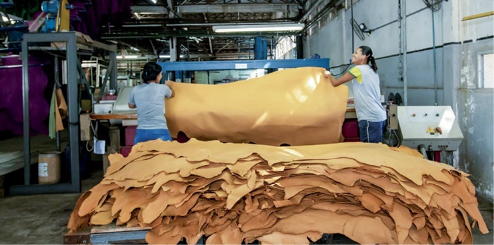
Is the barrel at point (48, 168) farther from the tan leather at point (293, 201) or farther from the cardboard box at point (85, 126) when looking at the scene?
the tan leather at point (293, 201)

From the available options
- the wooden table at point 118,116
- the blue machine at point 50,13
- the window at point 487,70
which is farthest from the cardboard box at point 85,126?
the window at point 487,70

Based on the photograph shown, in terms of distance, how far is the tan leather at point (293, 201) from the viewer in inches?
69.9

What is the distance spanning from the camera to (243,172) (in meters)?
1.81

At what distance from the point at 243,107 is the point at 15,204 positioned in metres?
2.57

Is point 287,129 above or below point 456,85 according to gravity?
below

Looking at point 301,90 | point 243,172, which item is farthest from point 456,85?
point 243,172

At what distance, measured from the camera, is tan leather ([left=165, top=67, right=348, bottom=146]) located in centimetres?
271

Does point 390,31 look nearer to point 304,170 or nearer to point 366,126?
point 366,126

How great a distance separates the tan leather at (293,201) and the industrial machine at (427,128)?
4.20 ft

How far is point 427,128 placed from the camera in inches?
125

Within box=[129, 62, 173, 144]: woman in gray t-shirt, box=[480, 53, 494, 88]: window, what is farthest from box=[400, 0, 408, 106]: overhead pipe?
box=[129, 62, 173, 144]: woman in gray t-shirt

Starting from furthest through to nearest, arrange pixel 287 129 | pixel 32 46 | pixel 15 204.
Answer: pixel 32 46
pixel 15 204
pixel 287 129

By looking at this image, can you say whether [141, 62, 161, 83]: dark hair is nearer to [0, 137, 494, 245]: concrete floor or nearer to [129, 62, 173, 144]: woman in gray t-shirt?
[129, 62, 173, 144]: woman in gray t-shirt

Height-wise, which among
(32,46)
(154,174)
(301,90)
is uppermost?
(32,46)
